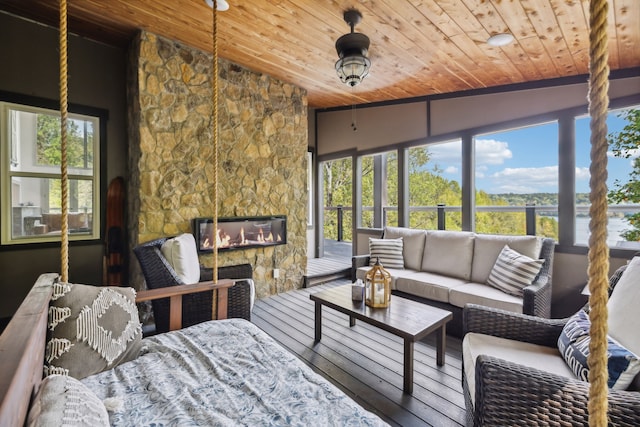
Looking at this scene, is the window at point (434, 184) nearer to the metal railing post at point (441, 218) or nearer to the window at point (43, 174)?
the metal railing post at point (441, 218)

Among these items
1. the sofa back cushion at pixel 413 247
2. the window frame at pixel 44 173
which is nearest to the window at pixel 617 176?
the sofa back cushion at pixel 413 247

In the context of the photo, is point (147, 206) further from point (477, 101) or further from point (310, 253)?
point (477, 101)

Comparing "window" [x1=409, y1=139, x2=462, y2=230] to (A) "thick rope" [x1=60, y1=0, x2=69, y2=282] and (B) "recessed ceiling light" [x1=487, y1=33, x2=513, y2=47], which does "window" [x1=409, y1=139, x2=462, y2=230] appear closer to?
(B) "recessed ceiling light" [x1=487, y1=33, x2=513, y2=47]

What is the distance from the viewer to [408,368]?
2.06 meters

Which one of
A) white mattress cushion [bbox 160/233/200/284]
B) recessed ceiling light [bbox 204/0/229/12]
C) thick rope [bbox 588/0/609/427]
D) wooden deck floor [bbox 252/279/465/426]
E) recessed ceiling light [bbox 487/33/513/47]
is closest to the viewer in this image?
thick rope [bbox 588/0/609/427]

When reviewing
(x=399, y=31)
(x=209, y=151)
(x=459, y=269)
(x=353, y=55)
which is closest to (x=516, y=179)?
(x=459, y=269)

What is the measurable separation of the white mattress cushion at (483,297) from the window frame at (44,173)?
420cm

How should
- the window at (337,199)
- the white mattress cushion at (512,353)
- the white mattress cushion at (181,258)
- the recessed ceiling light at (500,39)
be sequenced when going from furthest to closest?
the window at (337,199)
the white mattress cushion at (181,258)
the recessed ceiling light at (500,39)
the white mattress cushion at (512,353)

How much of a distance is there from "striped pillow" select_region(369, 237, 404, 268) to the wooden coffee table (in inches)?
49.9

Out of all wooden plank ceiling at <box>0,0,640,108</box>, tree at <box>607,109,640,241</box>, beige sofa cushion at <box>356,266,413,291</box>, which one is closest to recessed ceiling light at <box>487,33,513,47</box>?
wooden plank ceiling at <box>0,0,640,108</box>

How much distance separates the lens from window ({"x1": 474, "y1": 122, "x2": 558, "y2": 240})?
3.47 m

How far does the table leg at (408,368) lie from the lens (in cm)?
204

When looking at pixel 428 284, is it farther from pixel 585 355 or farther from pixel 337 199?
pixel 337 199

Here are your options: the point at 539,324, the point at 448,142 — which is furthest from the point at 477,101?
the point at 539,324
